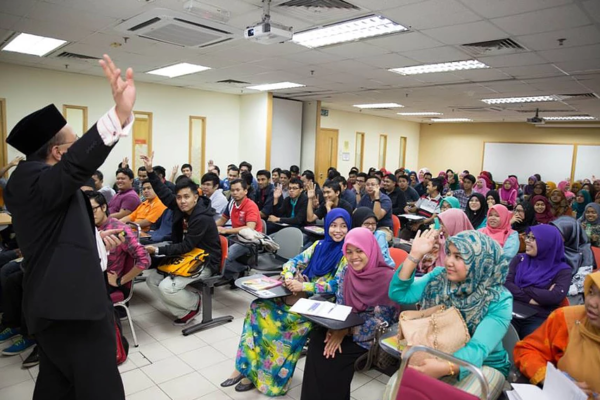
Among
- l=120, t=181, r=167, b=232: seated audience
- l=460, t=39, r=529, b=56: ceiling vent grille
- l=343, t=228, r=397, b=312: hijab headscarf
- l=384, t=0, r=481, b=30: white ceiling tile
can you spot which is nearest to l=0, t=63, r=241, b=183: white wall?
l=120, t=181, r=167, b=232: seated audience

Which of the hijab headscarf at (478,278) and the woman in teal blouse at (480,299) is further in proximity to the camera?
the hijab headscarf at (478,278)

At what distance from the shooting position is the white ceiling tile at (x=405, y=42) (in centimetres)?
477

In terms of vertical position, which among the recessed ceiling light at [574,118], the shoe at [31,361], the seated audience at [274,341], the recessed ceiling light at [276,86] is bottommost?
the shoe at [31,361]

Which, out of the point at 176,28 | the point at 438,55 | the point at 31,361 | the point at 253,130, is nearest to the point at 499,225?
the point at 438,55

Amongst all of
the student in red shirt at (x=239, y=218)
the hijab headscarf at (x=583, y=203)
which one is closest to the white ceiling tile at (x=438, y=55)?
the student in red shirt at (x=239, y=218)

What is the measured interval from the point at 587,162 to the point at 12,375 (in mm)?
16404

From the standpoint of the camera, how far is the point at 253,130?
1030 cm

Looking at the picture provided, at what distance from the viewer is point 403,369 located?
67.1 inches

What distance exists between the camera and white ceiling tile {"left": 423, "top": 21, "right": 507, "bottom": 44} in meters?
4.32

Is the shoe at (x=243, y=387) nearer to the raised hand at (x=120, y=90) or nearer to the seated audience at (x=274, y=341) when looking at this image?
the seated audience at (x=274, y=341)

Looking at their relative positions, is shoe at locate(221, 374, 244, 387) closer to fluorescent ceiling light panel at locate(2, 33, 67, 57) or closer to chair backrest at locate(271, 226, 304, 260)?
chair backrest at locate(271, 226, 304, 260)

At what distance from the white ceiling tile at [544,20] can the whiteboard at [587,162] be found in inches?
467

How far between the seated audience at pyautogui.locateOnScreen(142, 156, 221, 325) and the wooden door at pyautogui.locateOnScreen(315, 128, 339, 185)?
353 inches

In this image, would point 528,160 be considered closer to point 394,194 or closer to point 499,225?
point 394,194
